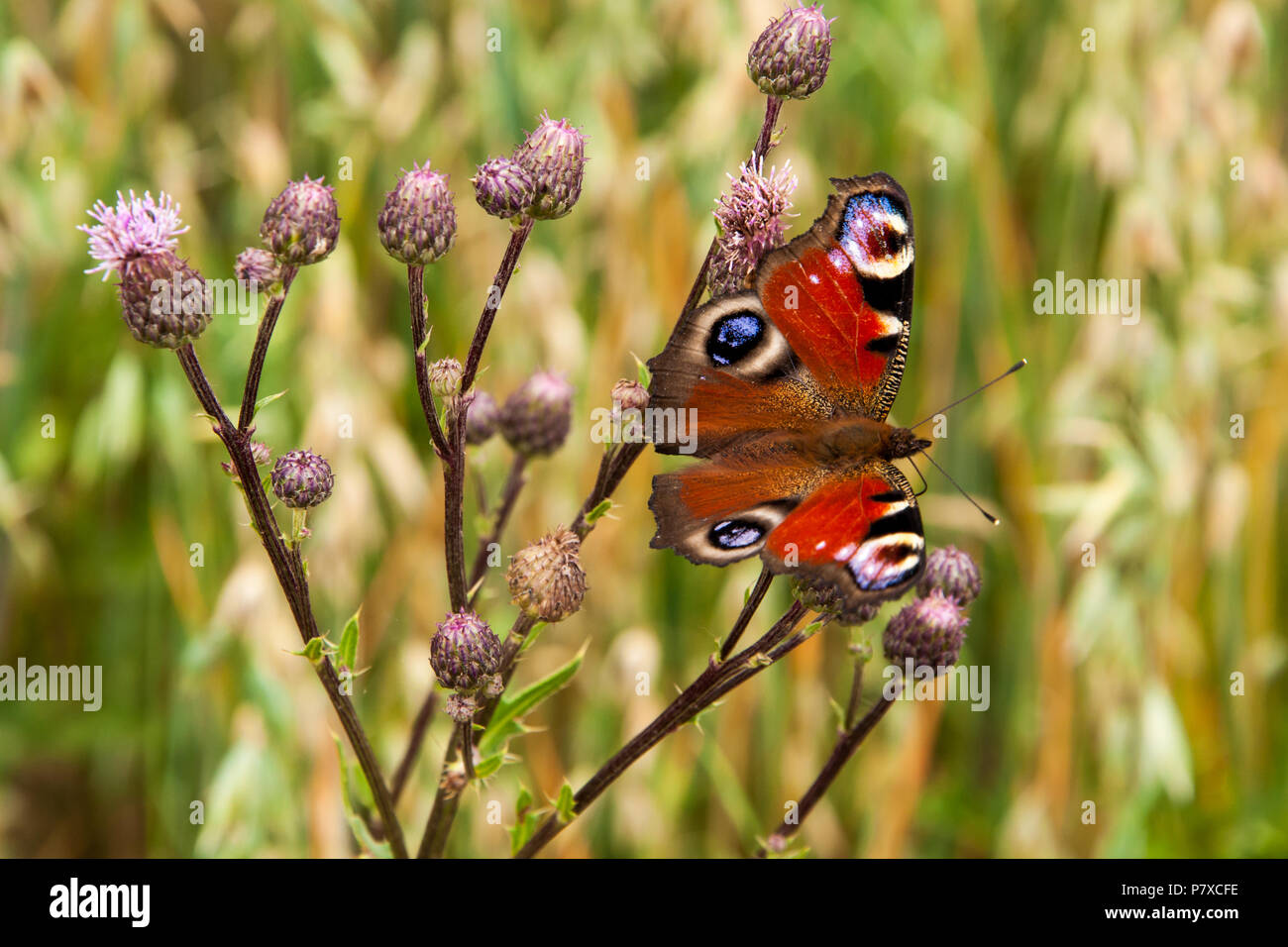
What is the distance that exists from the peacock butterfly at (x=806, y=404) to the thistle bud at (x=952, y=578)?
21cm

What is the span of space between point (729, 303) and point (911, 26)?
8.59 feet

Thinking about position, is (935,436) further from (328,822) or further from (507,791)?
(328,822)

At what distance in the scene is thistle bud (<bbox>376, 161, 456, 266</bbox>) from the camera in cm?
194

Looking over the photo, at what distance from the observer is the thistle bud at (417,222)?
76.5 inches

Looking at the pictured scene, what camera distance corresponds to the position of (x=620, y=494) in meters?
3.97

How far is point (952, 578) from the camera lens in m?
2.27

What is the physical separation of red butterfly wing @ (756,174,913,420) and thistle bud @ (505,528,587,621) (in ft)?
2.17

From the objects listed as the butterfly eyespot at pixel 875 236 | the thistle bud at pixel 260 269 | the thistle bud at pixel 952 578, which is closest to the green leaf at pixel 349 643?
the thistle bud at pixel 260 269

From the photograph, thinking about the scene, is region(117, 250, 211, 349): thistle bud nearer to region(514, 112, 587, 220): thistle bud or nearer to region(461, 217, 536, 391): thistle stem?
region(461, 217, 536, 391): thistle stem

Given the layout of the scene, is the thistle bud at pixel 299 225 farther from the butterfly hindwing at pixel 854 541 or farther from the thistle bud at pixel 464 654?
the butterfly hindwing at pixel 854 541

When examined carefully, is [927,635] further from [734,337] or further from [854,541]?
[734,337]

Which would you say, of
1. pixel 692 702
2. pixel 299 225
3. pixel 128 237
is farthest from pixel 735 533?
pixel 128 237

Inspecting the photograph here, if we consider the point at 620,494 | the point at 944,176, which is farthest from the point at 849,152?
the point at 620,494

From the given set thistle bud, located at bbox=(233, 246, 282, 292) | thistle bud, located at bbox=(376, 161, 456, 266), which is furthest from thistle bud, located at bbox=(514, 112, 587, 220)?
thistle bud, located at bbox=(233, 246, 282, 292)
